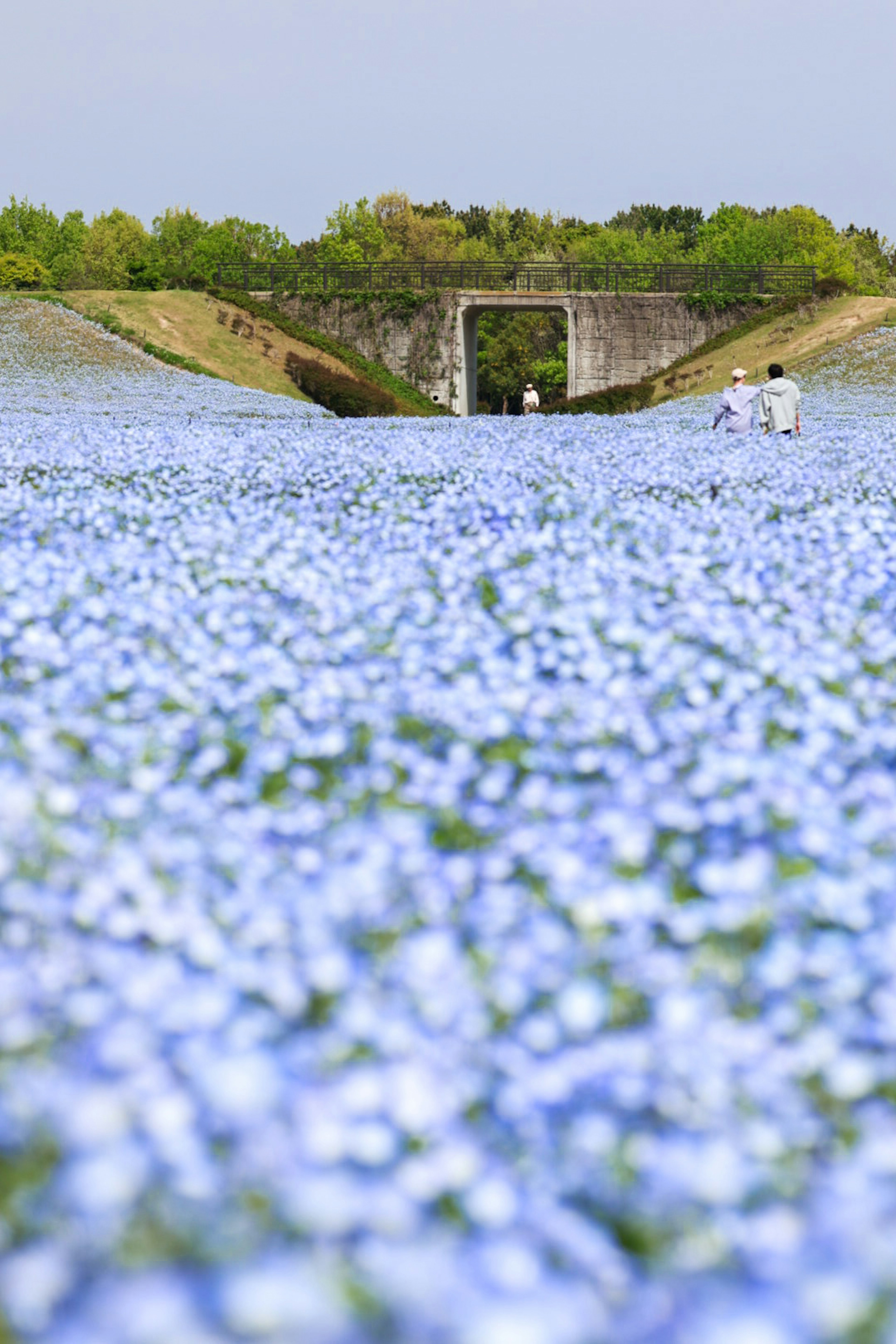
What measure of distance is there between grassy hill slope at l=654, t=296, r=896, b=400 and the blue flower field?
35728mm

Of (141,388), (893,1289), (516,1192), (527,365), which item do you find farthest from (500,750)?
(527,365)

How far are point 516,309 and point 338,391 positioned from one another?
1508 centimetres

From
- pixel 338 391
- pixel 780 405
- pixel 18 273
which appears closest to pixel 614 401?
pixel 338 391

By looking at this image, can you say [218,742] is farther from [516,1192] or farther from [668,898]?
[516,1192]

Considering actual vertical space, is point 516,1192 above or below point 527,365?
below

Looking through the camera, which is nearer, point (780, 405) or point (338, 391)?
point (780, 405)

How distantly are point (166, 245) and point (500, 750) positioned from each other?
337 feet

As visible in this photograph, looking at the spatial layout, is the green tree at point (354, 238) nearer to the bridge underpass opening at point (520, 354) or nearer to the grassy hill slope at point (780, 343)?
the bridge underpass opening at point (520, 354)

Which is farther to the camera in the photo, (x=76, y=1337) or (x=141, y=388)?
(x=141, y=388)

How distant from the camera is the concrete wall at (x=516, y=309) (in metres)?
50.6

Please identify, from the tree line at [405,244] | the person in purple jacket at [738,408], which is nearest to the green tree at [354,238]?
the tree line at [405,244]

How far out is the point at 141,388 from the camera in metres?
33.4

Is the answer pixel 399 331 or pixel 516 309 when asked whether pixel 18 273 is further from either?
pixel 516 309

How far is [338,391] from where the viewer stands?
4203 cm
